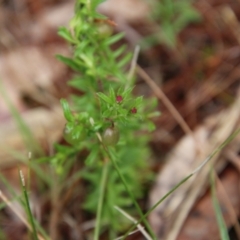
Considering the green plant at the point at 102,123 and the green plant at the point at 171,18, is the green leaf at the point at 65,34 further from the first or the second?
the green plant at the point at 171,18

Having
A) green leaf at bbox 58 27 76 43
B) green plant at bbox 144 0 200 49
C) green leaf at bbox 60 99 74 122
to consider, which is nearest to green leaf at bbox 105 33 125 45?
green leaf at bbox 58 27 76 43

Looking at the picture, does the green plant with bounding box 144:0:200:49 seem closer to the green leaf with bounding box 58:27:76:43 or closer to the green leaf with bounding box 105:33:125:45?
the green leaf with bounding box 105:33:125:45

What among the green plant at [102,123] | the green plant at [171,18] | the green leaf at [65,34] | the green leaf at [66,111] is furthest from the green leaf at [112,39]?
the green plant at [171,18]

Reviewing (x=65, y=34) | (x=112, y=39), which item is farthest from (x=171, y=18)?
(x=65, y=34)

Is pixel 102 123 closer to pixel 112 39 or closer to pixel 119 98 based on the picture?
pixel 119 98

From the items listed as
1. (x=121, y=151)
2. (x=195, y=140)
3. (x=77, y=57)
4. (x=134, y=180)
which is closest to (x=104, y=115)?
(x=77, y=57)

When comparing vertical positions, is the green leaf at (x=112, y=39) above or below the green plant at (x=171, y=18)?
above
